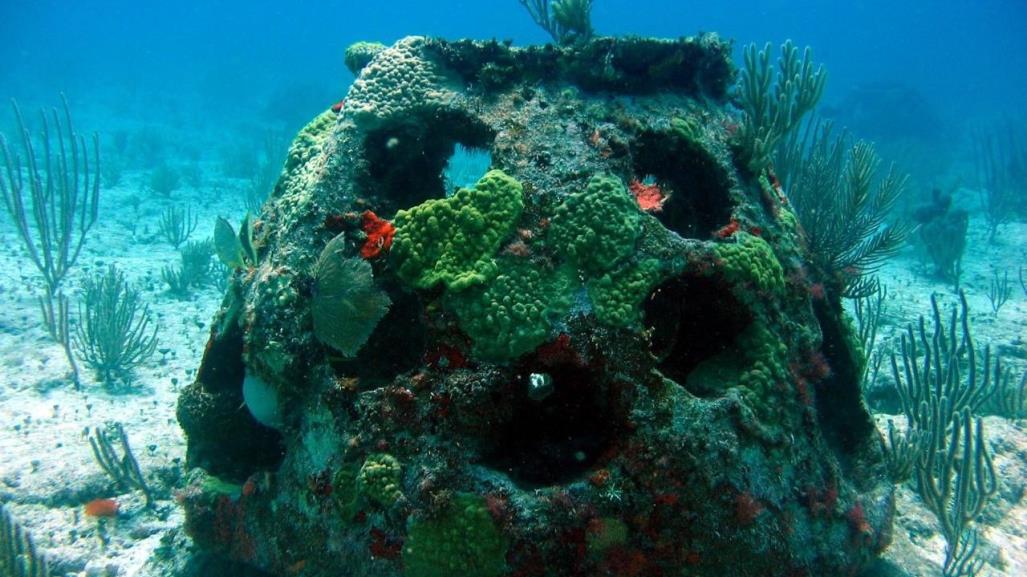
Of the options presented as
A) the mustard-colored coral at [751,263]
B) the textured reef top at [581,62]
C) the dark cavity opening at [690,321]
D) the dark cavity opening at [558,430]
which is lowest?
the dark cavity opening at [558,430]

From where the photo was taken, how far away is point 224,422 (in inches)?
180

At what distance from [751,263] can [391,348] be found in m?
2.39

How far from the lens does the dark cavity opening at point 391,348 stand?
3.55m

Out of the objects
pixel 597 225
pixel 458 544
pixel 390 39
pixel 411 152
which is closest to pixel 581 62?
pixel 411 152

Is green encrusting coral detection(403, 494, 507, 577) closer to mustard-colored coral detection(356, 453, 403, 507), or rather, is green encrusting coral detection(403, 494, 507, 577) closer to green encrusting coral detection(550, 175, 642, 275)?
mustard-colored coral detection(356, 453, 403, 507)

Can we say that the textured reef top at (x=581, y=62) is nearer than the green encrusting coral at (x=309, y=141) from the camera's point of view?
Yes

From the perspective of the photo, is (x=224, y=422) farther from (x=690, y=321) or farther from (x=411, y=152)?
(x=690, y=321)

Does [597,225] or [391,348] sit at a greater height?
[597,225]

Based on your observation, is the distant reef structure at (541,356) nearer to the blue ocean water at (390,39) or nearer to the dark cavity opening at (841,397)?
the dark cavity opening at (841,397)

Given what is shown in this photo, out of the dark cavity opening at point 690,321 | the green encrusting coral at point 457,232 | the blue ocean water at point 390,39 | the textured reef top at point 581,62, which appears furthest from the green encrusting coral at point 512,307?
the blue ocean water at point 390,39

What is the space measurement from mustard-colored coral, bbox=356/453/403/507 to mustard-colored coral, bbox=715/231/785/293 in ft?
7.54

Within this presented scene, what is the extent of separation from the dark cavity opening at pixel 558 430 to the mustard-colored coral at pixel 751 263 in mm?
1128

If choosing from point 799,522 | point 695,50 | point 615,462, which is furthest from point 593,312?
point 695,50

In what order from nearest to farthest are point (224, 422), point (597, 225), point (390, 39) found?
point (597, 225) → point (224, 422) → point (390, 39)
